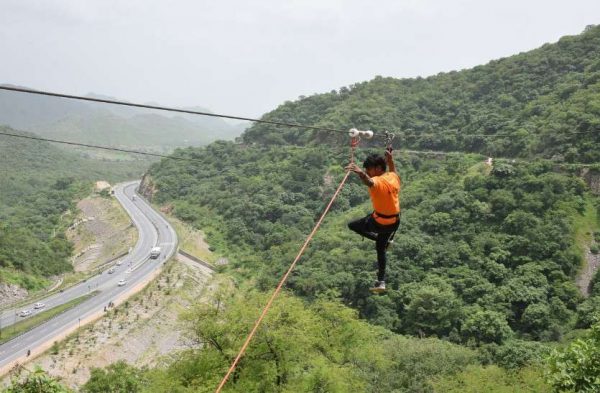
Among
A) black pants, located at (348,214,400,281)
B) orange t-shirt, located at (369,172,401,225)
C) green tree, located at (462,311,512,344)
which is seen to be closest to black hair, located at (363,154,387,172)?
orange t-shirt, located at (369,172,401,225)

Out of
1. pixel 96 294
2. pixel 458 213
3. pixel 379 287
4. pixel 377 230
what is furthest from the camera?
pixel 458 213

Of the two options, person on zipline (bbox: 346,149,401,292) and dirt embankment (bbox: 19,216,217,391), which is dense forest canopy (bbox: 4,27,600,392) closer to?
dirt embankment (bbox: 19,216,217,391)

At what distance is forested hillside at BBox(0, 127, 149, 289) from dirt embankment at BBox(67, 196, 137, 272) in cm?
159

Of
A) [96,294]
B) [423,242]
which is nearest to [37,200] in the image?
[96,294]

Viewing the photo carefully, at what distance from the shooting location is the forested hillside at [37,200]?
1684 inches

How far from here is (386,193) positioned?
18.0 feet

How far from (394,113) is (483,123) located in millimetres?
13641

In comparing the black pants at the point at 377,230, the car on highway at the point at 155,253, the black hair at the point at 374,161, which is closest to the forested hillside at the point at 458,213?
the car on highway at the point at 155,253

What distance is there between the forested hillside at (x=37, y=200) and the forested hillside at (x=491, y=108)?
32.6 m

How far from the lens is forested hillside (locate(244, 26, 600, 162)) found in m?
38.5

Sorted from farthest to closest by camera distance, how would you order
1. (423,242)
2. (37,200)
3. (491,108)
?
(37,200) < (491,108) < (423,242)

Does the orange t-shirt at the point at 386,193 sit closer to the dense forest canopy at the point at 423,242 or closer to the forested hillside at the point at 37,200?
the dense forest canopy at the point at 423,242

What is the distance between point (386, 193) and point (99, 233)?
194 feet

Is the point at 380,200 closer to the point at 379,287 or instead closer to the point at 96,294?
the point at 379,287
